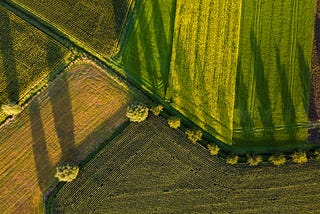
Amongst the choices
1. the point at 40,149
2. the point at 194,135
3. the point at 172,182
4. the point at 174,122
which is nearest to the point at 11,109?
the point at 40,149

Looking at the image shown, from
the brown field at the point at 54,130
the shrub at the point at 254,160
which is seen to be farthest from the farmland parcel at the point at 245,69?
the brown field at the point at 54,130

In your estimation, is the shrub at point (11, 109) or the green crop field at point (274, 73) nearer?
the green crop field at point (274, 73)

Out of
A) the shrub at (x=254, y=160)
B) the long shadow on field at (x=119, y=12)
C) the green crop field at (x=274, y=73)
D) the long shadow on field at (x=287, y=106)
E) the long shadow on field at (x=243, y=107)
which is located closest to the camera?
the shrub at (x=254, y=160)

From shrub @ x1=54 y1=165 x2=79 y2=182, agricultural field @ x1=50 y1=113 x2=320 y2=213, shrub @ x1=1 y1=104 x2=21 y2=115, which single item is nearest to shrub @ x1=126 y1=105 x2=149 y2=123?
agricultural field @ x1=50 y1=113 x2=320 y2=213

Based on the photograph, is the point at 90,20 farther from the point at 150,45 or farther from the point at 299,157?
the point at 299,157

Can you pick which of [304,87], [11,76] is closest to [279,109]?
[304,87]

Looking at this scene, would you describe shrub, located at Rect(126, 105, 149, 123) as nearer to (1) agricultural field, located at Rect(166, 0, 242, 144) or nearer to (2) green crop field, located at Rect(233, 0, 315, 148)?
(1) agricultural field, located at Rect(166, 0, 242, 144)

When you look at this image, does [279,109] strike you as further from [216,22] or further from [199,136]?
[216,22]

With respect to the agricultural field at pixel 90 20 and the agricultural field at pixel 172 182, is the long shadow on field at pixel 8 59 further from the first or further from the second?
the agricultural field at pixel 172 182
